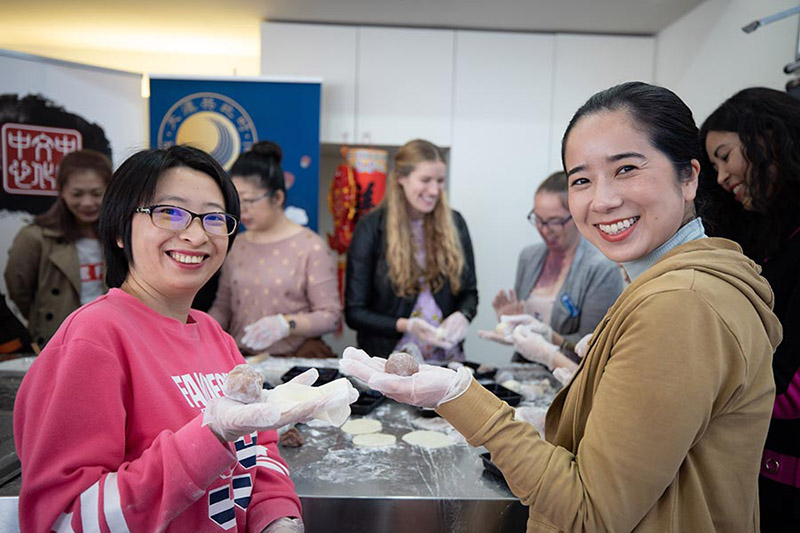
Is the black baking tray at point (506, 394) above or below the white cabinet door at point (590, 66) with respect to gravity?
below

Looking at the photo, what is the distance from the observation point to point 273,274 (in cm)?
259

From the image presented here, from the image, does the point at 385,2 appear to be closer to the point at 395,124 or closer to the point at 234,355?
the point at 395,124

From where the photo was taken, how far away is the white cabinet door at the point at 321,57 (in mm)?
3838

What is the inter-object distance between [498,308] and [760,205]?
1.24m

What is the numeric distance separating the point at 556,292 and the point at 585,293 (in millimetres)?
194

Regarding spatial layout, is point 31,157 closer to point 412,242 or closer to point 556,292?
point 412,242

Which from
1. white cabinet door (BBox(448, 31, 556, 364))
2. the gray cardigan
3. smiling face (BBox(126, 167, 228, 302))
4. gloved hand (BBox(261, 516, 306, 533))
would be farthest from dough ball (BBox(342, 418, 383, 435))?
white cabinet door (BBox(448, 31, 556, 364))

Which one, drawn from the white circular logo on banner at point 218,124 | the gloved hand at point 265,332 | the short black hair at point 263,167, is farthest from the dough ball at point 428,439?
the white circular logo on banner at point 218,124

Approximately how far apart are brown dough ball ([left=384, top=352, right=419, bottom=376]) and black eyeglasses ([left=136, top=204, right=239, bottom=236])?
45 centimetres

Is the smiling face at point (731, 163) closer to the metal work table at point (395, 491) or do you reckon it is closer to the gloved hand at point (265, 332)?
the metal work table at point (395, 491)

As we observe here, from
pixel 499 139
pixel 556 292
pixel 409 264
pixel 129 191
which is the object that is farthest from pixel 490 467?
pixel 499 139

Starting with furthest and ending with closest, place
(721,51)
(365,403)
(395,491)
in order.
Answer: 1. (721,51)
2. (365,403)
3. (395,491)

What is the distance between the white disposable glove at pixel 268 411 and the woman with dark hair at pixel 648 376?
8 centimetres

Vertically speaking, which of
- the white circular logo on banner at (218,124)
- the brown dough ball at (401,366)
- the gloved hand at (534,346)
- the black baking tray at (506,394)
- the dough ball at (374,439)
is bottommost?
the dough ball at (374,439)
